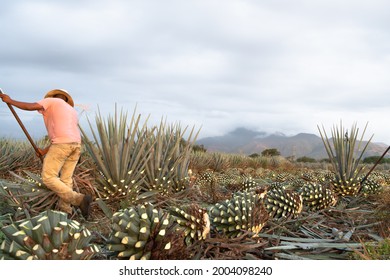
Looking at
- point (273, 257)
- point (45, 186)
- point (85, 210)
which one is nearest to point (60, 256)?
point (273, 257)

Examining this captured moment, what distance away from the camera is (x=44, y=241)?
9.05ft

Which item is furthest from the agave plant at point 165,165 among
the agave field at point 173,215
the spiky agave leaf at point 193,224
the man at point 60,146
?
the spiky agave leaf at point 193,224

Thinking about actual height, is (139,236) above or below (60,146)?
below

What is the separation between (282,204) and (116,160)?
2.23 m

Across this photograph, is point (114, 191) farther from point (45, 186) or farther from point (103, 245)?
point (103, 245)

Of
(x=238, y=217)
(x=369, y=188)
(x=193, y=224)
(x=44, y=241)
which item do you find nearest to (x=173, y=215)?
(x=193, y=224)

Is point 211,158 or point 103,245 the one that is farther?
point 211,158

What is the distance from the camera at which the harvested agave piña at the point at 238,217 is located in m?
3.98

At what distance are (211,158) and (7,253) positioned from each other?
1375cm

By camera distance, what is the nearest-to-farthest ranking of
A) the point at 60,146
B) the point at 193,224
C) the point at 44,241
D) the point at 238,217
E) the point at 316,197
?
the point at 44,241
the point at 193,224
the point at 238,217
the point at 60,146
the point at 316,197

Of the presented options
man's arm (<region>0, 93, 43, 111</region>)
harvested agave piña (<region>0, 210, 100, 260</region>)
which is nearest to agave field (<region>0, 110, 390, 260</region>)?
harvested agave piña (<region>0, 210, 100, 260</region>)

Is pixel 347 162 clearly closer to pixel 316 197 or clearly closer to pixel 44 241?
pixel 316 197

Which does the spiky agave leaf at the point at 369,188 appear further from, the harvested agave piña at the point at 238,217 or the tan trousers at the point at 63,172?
the tan trousers at the point at 63,172

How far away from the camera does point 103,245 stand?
153 inches
